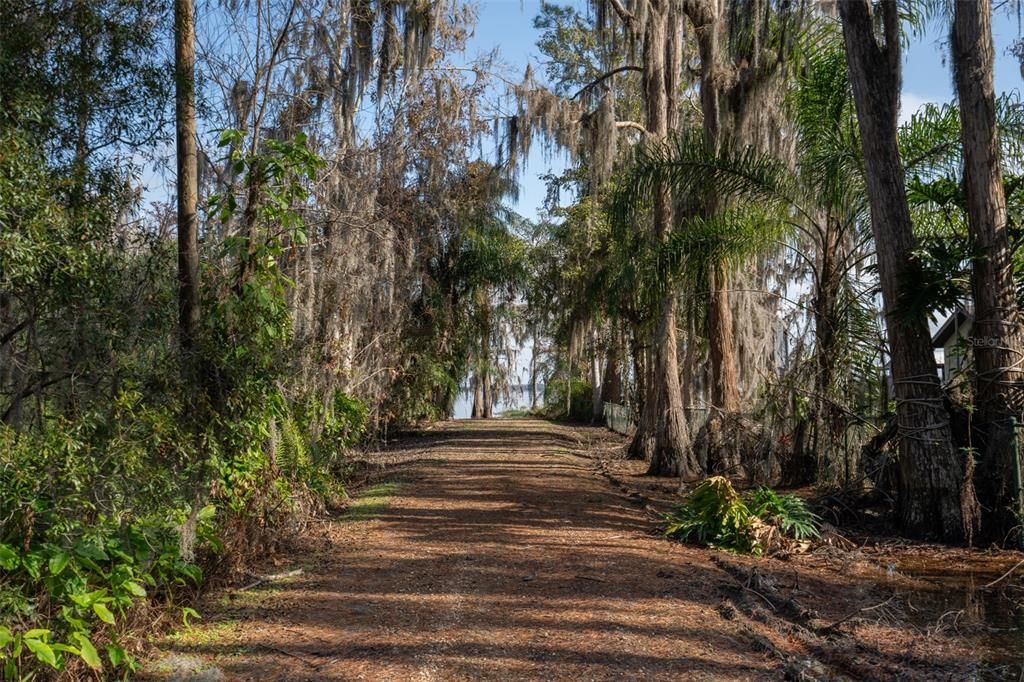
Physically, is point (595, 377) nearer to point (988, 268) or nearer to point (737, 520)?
point (988, 268)

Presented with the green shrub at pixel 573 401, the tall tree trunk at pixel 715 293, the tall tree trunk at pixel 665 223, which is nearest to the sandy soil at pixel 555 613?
the tall tree trunk at pixel 665 223

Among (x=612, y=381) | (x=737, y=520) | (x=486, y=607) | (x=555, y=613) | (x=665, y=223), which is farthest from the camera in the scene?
(x=612, y=381)

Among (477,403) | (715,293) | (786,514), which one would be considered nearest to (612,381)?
(477,403)

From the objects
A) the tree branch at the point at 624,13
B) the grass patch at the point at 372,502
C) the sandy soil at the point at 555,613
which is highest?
the tree branch at the point at 624,13

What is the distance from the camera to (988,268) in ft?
31.0

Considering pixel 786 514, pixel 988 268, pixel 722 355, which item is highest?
pixel 988 268

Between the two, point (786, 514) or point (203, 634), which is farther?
point (786, 514)

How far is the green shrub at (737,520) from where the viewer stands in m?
9.14

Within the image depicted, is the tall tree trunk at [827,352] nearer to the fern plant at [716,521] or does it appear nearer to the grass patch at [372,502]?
the fern plant at [716,521]

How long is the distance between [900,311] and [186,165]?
23.8 ft

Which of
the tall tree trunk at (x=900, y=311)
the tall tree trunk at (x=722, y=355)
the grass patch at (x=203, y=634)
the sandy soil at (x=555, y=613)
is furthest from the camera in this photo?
the tall tree trunk at (x=722, y=355)

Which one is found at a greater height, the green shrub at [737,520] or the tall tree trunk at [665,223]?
the tall tree trunk at [665,223]

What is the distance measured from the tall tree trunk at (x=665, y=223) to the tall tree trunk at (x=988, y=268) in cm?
556

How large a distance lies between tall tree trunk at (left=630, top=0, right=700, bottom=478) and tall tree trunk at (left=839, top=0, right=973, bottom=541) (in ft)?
15.7
